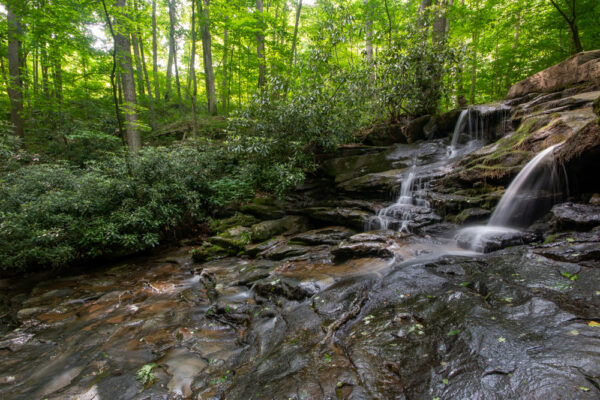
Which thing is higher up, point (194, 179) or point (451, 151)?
point (451, 151)

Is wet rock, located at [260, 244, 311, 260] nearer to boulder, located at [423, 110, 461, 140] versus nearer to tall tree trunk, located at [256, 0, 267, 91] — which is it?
boulder, located at [423, 110, 461, 140]

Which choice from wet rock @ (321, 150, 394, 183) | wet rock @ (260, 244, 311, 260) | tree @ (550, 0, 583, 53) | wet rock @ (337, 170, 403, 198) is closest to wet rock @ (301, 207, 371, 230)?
wet rock @ (337, 170, 403, 198)

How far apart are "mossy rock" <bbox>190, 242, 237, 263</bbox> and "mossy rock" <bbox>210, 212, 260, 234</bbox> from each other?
Answer: 0.95 m

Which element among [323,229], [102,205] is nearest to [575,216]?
[323,229]

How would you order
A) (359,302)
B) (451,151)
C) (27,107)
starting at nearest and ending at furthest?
1. (359,302)
2. (451,151)
3. (27,107)

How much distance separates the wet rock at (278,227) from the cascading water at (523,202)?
14.5 feet

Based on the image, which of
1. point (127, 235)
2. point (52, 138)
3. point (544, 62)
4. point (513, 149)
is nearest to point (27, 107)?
point (52, 138)

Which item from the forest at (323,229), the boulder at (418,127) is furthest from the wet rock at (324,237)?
the boulder at (418,127)

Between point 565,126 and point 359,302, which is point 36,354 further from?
point 565,126

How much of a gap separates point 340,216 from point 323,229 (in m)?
0.68

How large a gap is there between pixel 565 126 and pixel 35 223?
12.0 m

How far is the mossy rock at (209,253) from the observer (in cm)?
734

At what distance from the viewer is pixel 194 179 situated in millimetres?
9477

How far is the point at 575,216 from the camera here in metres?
4.12
